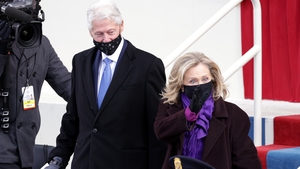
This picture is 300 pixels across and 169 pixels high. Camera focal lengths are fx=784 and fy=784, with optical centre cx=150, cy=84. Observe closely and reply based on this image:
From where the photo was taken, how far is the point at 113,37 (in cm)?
377

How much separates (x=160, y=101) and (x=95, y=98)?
1.12 ft

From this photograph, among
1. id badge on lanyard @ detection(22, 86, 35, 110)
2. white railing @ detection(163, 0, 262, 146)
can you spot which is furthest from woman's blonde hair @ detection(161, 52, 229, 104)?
white railing @ detection(163, 0, 262, 146)

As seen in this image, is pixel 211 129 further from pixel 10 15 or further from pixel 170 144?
pixel 10 15

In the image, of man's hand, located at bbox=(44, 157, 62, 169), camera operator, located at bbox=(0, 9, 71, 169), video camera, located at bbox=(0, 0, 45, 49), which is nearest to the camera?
man's hand, located at bbox=(44, 157, 62, 169)

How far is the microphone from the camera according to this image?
3.92 meters

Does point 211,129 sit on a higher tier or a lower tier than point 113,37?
lower

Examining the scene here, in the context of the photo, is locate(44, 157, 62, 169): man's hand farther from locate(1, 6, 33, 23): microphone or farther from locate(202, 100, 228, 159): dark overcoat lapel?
locate(202, 100, 228, 159): dark overcoat lapel

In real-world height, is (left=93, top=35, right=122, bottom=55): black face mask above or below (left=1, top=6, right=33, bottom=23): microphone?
below

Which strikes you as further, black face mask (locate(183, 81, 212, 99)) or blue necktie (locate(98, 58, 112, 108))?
blue necktie (locate(98, 58, 112, 108))

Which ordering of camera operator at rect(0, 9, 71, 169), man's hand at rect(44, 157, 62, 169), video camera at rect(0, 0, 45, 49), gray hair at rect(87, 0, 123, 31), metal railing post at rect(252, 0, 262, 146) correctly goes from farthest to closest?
metal railing post at rect(252, 0, 262, 146)
camera operator at rect(0, 9, 71, 169)
video camera at rect(0, 0, 45, 49)
man's hand at rect(44, 157, 62, 169)
gray hair at rect(87, 0, 123, 31)

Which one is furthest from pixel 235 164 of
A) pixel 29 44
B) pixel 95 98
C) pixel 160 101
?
pixel 29 44

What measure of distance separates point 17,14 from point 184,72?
95 centimetres

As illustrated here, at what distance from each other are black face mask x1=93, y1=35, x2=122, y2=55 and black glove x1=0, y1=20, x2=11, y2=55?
2.07 feet

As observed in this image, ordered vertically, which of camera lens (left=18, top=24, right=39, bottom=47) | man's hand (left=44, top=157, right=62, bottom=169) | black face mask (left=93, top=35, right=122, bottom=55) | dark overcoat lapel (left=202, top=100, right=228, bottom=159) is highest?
camera lens (left=18, top=24, right=39, bottom=47)
